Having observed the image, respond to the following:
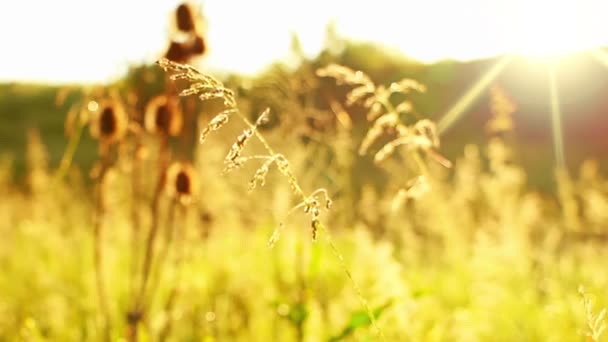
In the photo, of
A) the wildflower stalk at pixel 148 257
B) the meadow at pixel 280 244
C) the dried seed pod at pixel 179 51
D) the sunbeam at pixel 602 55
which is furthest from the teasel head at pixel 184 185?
the sunbeam at pixel 602 55

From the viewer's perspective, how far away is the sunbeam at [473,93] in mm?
15719

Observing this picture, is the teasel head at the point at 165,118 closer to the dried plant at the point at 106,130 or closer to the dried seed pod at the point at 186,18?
the dried plant at the point at 106,130

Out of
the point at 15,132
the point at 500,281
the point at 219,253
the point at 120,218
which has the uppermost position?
the point at 15,132

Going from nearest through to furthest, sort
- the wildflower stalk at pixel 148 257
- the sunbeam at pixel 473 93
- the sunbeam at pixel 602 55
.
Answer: the wildflower stalk at pixel 148 257 < the sunbeam at pixel 602 55 < the sunbeam at pixel 473 93

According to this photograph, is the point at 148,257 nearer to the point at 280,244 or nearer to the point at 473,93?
the point at 280,244

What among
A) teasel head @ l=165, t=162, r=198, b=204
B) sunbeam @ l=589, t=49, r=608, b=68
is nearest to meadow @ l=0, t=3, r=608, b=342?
teasel head @ l=165, t=162, r=198, b=204

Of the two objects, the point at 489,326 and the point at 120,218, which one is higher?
the point at 120,218

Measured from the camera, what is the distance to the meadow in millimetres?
2111

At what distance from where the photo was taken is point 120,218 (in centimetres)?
565

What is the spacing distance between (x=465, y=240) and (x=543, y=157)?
29.3 feet

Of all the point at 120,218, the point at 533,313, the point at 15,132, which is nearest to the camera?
the point at 533,313

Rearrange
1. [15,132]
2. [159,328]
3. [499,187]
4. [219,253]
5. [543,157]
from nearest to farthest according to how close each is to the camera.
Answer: [159,328] → [499,187] → [219,253] → [543,157] → [15,132]

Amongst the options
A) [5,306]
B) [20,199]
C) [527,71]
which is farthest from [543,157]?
[5,306]

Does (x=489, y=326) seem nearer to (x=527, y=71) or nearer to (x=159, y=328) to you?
(x=159, y=328)
